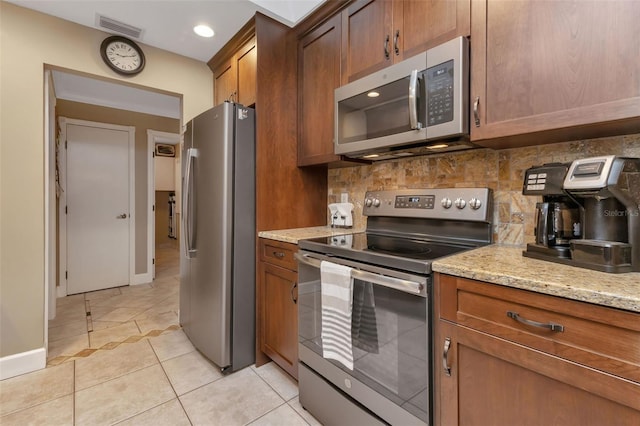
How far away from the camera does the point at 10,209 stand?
1.94m

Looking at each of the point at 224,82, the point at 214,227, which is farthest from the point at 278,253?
the point at 224,82

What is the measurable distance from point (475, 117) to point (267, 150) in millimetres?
1279

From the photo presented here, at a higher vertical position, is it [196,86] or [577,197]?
[196,86]

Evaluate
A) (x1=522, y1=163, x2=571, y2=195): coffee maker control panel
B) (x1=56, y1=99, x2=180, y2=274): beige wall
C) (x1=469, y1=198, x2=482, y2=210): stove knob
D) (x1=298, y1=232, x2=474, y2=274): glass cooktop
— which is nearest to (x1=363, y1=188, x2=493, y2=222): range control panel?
(x1=469, y1=198, x2=482, y2=210): stove knob

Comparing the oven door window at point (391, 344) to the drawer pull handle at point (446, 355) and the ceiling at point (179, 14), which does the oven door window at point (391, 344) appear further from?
the ceiling at point (179, 14)

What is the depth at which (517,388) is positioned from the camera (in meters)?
0.87

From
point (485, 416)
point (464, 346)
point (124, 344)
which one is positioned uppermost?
point (464, 346)

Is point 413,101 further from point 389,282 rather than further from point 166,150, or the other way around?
point 166,150

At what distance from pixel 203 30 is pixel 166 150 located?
5523mm

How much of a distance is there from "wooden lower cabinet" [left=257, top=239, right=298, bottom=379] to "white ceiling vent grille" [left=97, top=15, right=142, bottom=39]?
186 centimetres

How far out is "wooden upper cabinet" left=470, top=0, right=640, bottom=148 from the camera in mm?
933

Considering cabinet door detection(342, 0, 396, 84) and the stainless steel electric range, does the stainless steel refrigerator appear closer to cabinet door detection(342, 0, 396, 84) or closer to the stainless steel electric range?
the stainless steel electric range

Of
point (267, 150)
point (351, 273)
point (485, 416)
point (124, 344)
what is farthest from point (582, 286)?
point (124, 344)

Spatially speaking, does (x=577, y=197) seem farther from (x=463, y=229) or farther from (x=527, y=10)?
(x=527, y=10)
